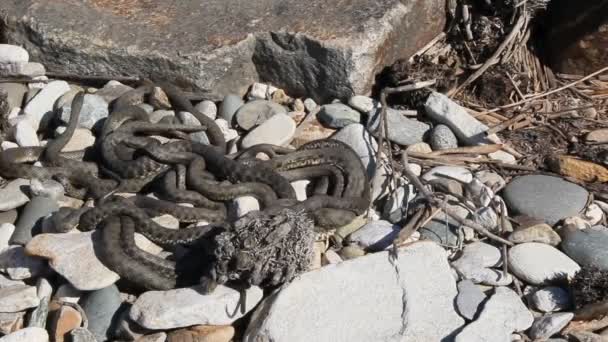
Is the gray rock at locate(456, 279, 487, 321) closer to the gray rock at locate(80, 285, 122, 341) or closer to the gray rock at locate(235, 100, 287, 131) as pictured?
the gray rock at locate(80, 285, 122, 341)

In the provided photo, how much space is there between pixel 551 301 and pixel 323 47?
2358 millimetres

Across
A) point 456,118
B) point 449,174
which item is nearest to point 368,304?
point 449,174

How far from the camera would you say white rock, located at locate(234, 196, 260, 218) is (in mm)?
4700

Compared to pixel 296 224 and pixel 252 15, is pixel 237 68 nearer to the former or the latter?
pixel 252 15

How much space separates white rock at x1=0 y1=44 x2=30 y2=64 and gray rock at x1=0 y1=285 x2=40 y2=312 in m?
2.29

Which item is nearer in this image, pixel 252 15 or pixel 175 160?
pixel 175 160

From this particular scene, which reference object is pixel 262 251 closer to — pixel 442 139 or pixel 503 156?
pixel 442 139

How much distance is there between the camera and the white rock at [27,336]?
410 cm

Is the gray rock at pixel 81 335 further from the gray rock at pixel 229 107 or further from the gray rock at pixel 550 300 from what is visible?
the gray rock at pixel 550 300

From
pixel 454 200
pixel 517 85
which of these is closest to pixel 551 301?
pixel 454 200

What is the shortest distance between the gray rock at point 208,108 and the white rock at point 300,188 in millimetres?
937

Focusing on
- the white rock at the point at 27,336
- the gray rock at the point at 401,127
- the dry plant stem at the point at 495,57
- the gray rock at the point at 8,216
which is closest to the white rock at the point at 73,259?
the white rock at the point at 27,336

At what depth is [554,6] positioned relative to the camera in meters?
6.23

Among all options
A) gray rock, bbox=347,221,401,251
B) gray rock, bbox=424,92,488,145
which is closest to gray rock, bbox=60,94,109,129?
gray rock, bbox=347,221,401,251
